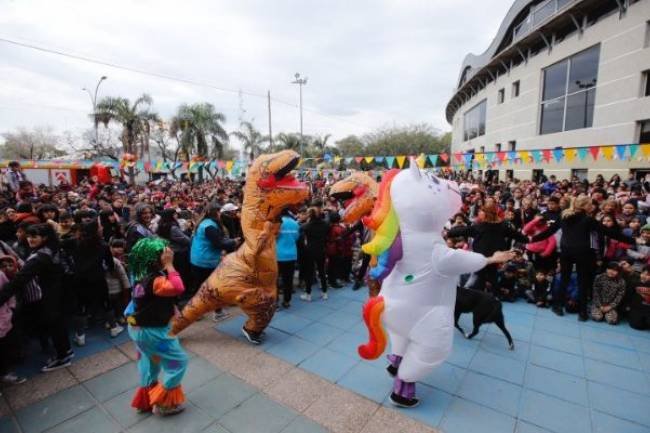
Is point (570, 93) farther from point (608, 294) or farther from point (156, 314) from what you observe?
point (156, 314)

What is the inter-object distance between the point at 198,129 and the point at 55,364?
21046 mm

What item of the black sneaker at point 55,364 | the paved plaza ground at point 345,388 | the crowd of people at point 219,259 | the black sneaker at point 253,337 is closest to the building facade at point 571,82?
the crowd of people at point 219,259

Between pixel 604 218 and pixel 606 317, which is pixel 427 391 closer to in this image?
pixel 606 317

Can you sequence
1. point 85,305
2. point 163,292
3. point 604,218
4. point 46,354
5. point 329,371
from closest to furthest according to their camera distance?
1. point 163,292
2. point 329,371
3. point 46,354
4. point 85,305
5. point 604,218

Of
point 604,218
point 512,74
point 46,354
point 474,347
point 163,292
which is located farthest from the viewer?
point 512,74

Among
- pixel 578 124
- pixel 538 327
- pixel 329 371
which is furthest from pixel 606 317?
pixel 578 124

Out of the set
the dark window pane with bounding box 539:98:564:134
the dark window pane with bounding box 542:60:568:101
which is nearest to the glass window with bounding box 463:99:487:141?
the dark window pane with bounding box 542:60:568:101

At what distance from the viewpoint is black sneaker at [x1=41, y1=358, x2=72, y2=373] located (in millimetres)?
3379

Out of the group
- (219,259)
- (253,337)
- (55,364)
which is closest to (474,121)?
(219,259)

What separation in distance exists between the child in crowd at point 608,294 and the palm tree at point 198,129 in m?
20.8

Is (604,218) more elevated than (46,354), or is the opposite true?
(604,218)

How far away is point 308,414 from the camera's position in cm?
281

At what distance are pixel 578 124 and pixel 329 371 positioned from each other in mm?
17457

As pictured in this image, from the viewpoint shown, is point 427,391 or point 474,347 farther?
point 474,347
